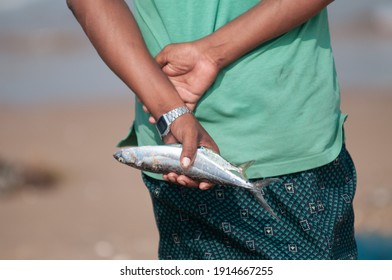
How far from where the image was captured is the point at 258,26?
236cm

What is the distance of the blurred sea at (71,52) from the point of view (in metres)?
9.67

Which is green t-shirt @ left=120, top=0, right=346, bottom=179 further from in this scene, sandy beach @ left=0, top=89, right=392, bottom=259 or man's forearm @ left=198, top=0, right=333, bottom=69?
sandy beach @ left=0, top=89, right=392, bottom=259

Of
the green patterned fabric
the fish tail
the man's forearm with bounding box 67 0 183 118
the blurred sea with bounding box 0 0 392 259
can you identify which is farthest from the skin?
the blurred sea with bounding box 0 0 392 259

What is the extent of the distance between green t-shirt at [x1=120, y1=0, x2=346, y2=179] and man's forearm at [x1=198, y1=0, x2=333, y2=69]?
0.06 m

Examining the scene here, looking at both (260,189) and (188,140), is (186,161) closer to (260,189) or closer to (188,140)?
(188,140)

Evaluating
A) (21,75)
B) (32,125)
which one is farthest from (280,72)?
(21,75)

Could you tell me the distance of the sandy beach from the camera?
5.97 m

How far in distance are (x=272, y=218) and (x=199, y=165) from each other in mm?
364

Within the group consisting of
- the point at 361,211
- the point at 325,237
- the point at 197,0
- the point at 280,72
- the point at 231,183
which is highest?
the point at 197,0

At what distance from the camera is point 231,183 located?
7.56 ft

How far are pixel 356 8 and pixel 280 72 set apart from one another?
9887 mm

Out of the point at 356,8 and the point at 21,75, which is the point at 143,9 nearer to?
the point at 21,75

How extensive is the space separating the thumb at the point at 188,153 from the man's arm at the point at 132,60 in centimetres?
3
